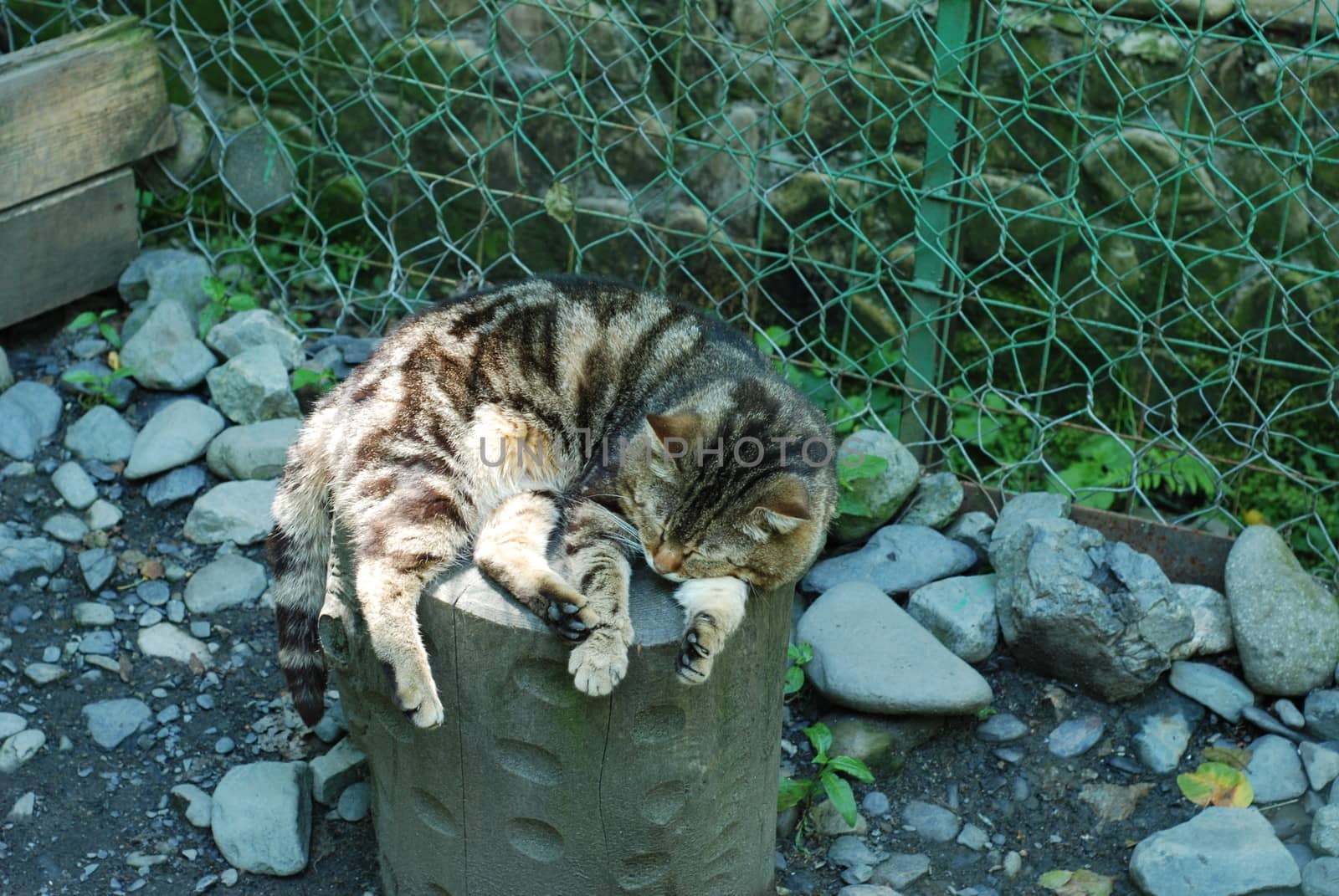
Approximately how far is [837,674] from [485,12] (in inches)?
103

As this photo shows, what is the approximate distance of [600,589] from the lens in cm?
310

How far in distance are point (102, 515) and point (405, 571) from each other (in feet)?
5.91

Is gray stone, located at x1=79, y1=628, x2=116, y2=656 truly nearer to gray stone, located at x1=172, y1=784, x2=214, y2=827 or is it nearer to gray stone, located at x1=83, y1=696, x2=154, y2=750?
gray stone, located at x1=83, y1=696, x2=154, y2=750

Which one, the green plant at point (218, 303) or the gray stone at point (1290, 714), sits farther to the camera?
the green plant at point (218, 303)

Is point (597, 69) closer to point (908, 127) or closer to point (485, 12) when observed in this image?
point (485, 12)

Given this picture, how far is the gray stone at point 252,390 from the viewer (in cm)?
475

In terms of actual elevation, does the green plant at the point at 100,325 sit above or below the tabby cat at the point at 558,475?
below

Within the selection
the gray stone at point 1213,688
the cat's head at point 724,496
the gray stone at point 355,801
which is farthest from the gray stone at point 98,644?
the gray stone at point 1213,688

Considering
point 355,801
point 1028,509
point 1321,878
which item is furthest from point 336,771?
point 1321,878

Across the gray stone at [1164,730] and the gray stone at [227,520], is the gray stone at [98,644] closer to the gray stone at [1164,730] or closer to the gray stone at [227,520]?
the gray stone at [227,520]

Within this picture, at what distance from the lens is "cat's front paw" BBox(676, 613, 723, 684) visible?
2.97 meters

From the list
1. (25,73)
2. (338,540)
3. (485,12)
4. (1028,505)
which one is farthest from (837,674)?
(25,73)

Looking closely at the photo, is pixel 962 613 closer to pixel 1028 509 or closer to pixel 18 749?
pixel 1028 509

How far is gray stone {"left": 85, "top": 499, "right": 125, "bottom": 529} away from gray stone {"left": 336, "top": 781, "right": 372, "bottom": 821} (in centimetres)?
130
